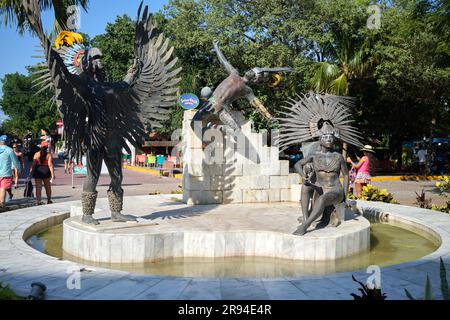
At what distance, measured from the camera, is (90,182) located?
6.58m

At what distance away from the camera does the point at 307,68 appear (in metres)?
19.3

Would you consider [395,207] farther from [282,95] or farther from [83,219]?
[282,95]

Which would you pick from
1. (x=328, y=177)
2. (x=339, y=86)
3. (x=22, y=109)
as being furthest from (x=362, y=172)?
(x=22, y=109)

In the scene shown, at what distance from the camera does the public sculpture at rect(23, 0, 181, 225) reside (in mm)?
5883

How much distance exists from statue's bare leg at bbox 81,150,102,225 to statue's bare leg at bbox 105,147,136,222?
172mm

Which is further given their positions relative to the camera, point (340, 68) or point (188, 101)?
point (340, 68)

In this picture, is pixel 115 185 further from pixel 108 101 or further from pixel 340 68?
pixel 340 68

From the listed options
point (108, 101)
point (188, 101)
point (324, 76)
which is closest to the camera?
point (108, 101)

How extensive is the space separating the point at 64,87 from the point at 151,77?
179 cm

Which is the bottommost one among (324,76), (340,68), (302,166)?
(302,166)

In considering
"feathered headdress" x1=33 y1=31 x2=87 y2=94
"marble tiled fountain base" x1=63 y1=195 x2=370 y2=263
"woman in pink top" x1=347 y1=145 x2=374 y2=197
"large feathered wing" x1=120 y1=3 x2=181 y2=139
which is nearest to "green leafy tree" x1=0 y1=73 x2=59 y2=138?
"woman in pink top" x1=347 y1=145 x2=374 y2=197

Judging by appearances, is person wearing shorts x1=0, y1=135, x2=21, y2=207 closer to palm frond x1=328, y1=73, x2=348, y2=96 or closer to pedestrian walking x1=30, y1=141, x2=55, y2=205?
pedestrian walking x1=30, y1=141, x2=55, y2=205
